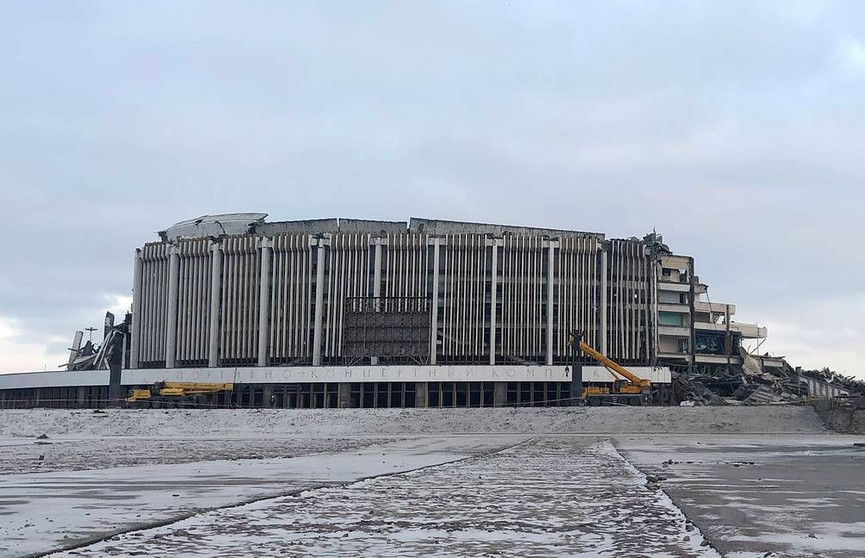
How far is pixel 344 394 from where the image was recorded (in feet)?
316

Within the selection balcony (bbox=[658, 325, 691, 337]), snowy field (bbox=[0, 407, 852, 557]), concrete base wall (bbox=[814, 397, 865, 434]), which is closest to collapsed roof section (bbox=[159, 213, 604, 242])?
balcony (bbox=[658, 325, 691, 337])

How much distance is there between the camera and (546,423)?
2709 inches

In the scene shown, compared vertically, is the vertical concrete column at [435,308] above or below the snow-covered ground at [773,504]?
above

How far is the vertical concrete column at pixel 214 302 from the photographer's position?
103438mm

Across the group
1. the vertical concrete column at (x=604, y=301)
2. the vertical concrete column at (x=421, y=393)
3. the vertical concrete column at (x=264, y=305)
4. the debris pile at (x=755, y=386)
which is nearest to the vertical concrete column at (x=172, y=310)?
the vertical concrete column at (x=264, y=305)

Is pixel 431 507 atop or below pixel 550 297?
below

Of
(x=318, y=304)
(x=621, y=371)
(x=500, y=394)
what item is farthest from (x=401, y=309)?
(x=621, y=371)

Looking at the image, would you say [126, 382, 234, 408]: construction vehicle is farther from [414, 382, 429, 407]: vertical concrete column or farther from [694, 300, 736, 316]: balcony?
[694, 300, 736, 316]: balcony

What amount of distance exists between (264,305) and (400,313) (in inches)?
724

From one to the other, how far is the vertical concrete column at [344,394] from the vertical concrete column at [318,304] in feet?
16.3

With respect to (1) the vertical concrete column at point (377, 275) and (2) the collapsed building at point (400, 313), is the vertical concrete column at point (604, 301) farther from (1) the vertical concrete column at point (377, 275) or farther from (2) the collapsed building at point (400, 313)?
(1) the vertical concrete column at point (377, 275)

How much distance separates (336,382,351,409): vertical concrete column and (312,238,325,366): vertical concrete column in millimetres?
4980

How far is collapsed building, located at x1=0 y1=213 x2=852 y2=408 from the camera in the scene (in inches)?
3807

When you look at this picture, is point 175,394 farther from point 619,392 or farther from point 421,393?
point 619,392
